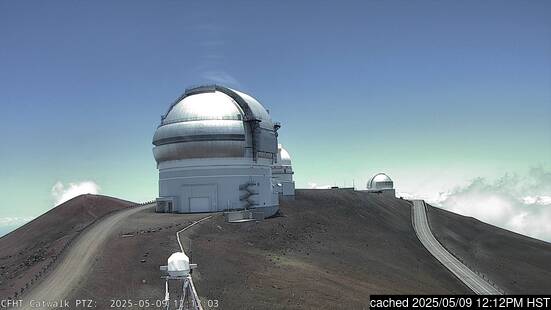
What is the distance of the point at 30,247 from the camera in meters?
49.4

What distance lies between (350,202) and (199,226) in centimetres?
3912

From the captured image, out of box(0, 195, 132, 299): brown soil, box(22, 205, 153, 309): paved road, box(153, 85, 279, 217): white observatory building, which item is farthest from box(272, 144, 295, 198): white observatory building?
box(22, 205, 153, 309): paved road

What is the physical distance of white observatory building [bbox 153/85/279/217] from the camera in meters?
54.1

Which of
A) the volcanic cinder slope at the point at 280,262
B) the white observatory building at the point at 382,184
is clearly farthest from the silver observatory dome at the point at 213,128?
the white observatory building at the point at 382,184

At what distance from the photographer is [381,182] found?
366 ft

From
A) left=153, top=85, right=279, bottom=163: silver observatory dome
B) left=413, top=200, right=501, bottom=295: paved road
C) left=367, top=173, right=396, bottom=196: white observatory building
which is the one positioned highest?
left=153, top=85, right=279, bottom=163: silver observatory dome

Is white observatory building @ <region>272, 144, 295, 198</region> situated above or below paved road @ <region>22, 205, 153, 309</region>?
above

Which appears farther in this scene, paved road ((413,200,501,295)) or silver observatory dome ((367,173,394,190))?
silver observatory dome ((367,173,394,190))

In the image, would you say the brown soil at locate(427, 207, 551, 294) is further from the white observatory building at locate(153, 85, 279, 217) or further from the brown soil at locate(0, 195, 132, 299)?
the brown soil at locate(0, 195, 132, 299)

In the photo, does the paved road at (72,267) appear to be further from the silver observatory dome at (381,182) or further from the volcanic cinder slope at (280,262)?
the silver observatory dome at (381,182)

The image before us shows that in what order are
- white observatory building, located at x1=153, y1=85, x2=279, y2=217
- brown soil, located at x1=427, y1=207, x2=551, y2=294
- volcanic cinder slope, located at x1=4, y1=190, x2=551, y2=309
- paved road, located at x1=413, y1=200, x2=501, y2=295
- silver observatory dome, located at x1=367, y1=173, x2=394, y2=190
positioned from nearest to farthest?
volcanic cinder slope, located at x1=4, y1=190, x2=551, y2=309, paved road, located at x1=413, y1=200, x2=501, y2=295, brown soil, located at x1=427, y1=207, x2=551, y2=294, white observatory building, located at x1=153, y1=85, x2=279, y2=217, silver observatory dome, located at x1=367, y1=173, x2=394, y2=190

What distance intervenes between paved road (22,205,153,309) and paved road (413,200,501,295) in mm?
33983

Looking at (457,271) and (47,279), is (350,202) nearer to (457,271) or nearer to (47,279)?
(457,271)

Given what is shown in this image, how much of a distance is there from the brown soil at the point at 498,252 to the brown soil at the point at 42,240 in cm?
4252
